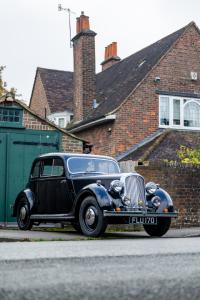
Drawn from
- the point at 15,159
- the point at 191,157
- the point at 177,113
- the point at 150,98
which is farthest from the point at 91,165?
the point at 177,113

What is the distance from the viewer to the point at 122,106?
73.8 feet

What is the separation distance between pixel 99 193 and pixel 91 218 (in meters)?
0.52

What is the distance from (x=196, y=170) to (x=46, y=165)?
389 cm

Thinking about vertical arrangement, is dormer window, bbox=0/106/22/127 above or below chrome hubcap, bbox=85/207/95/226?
above

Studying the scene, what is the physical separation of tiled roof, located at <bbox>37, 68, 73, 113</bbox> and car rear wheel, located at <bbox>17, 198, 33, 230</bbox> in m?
16.6

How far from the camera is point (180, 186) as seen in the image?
13.6m

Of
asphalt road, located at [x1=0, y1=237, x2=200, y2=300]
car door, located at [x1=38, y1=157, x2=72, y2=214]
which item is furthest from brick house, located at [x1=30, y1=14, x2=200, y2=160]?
asphalt road, located at [x1=0, y1=237, x2=200, y2=300]

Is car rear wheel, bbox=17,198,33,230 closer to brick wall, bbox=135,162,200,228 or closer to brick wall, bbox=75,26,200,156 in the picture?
brick wall, bbox=135,162,200,228

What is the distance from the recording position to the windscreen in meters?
11.7

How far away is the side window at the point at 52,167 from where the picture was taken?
11841 mm

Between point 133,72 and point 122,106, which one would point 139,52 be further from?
point 122,106

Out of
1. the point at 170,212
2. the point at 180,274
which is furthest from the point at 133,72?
the point at 180,274

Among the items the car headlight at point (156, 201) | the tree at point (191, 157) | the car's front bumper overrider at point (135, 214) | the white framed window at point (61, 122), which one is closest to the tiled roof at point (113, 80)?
the white framed window at point (61, 122)

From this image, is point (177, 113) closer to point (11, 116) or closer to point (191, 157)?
point (191, 157)
